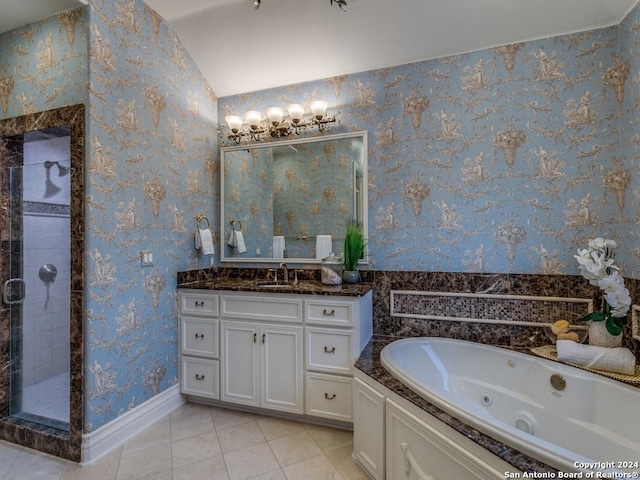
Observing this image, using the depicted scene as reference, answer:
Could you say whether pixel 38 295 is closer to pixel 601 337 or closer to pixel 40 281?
pixel 40 281

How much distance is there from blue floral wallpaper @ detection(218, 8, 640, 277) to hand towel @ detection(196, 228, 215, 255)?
1.34m

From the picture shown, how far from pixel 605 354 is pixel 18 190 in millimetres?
3670

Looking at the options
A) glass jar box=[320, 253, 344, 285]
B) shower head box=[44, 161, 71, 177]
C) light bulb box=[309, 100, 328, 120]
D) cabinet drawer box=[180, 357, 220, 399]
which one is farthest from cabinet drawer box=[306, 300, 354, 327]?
shower head box=[44, 161, 71, 177]

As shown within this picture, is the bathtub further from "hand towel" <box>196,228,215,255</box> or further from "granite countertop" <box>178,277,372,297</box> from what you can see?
"hand towel" <box>196,228,215,255</box>

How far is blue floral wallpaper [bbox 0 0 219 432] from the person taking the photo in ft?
6.06

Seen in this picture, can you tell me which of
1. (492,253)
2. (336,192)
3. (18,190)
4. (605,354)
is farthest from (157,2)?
(605,354)

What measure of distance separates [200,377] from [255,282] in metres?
0.81

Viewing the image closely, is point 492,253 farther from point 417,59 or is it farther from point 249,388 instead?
point 249,388

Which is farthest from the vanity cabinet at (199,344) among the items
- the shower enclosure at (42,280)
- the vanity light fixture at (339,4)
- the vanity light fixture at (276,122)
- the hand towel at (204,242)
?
the vanity light fixture at (339,4)

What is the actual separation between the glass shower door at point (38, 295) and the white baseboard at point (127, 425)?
0.33m

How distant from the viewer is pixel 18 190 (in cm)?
214

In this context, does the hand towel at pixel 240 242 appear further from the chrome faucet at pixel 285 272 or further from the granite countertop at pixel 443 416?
the granite countertop at pixel 443 416

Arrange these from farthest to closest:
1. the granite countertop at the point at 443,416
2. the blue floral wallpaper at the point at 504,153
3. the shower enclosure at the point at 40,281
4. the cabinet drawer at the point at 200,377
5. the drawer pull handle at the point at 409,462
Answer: the cabinet drawer at the point at 200,377, the shower enclosure at the point at 40,281, the blue floral wallpaper at the point at 504,153, the drawer pull handle at the point at 409,462, the granite countertop at the point at 443,416

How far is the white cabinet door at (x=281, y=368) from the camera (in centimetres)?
214
